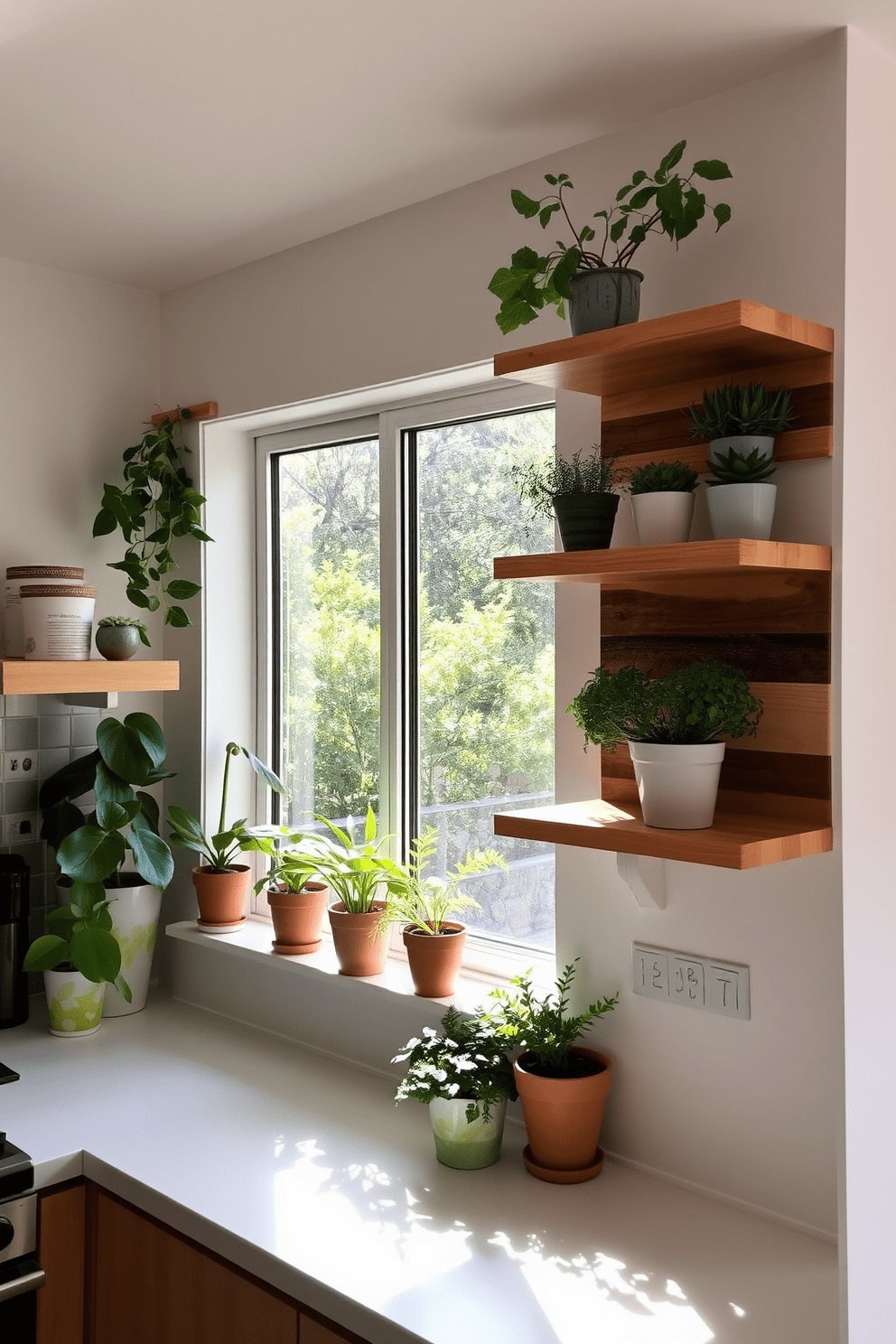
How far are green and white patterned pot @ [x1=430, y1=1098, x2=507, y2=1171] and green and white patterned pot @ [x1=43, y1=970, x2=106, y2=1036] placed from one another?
3.02 ft

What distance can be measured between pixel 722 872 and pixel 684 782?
0.90 ft

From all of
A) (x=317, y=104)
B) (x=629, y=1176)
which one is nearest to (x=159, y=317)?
(x=317, y=104)

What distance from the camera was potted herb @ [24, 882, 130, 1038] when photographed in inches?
87.0

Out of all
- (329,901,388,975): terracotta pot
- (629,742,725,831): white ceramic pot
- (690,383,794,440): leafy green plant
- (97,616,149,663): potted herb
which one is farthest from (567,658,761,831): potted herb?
(97,616,149,663): potted herb

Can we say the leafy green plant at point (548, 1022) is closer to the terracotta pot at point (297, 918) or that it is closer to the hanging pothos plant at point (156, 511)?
the terracotta pot at point (297, 918)

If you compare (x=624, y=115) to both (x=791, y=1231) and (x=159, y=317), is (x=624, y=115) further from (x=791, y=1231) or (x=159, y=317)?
(x=791, y=1231)

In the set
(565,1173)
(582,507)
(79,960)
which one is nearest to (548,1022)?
(565,1173)

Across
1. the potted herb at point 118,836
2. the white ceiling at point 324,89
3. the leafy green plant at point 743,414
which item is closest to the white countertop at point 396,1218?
the potted herb at point 118,836

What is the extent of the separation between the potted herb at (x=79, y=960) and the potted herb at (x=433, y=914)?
56 cm

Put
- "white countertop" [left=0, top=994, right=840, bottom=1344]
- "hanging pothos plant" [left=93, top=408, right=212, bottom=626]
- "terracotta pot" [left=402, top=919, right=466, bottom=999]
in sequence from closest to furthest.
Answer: "white countertop" [left=0, top=994, right=840, bottom=1344] < "terracotta pot" [left=402, top=919, right=466, bottom=999] < "hanging pothos plant" [left=93, top=408, right=212, bottom=626]

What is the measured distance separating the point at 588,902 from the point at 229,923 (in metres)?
1.01

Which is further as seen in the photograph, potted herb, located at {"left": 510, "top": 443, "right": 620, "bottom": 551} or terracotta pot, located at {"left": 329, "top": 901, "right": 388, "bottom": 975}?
terracotta pot, located at {"left": 329, "top": 901, "right": 388, "bottom": 975}

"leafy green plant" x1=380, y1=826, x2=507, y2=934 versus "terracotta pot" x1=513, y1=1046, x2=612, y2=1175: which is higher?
"leafy green plant" x1=380, y1=826, x2=507, y2=934

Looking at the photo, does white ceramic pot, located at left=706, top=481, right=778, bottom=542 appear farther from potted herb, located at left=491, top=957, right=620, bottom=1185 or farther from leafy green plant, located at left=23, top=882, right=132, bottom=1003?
leafy green plant, located at left=23, top=882, right=132, bottom=1003
